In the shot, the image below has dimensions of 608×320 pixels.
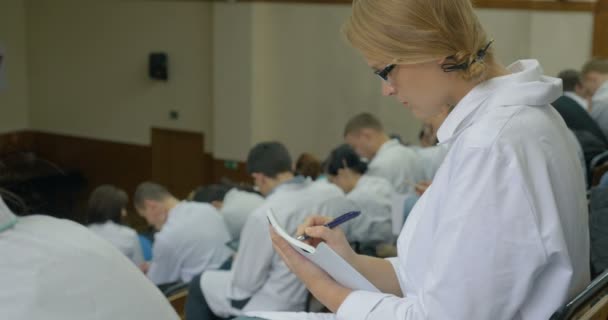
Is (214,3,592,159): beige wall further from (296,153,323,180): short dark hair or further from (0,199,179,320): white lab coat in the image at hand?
(0,199,179,320): white lab coat

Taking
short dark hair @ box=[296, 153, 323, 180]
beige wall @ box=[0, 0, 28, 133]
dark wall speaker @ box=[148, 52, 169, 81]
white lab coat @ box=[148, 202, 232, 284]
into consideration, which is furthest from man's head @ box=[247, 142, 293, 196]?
beige wall @ box=[0, 0, 28, 133]

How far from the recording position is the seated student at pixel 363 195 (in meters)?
5.02

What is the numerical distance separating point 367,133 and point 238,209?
1.66 meters

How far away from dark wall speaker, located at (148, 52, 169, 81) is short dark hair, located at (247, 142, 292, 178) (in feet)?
23.7

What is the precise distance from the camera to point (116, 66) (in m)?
→ 12.7

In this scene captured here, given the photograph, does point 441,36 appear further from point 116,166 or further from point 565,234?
point 116,166

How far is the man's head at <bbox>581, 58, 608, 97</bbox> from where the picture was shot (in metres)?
6.18

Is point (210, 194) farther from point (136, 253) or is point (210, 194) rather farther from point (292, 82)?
point (292, 82)

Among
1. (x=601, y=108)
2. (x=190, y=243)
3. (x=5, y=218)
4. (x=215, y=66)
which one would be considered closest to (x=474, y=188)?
(x=5, y=218)

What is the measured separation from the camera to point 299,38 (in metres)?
10.9

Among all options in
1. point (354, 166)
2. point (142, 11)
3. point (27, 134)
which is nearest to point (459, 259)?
point (354, 166)

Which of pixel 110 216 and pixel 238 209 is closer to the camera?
pixel 238 209

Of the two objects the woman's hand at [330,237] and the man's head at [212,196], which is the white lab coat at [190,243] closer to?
the man's head at [212,196]

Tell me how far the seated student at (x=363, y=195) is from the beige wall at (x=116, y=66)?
620 centimetres
